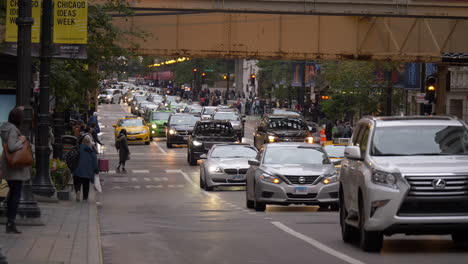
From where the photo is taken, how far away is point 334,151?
119ft

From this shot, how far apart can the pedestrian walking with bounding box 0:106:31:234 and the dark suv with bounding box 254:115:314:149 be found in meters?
32.2

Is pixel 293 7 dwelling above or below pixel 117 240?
above

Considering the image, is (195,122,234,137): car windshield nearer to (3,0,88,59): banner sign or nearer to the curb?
(3,0,88,59): banner sign

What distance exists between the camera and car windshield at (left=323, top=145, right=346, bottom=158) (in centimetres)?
3578

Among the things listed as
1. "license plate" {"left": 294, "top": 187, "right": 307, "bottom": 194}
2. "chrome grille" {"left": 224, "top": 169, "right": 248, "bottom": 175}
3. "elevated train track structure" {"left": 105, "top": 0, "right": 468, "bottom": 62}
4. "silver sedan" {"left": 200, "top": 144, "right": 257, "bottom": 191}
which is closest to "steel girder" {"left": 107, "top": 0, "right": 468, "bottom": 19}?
"elevated train track structure" {"left": 105, "top": 0, "right": 468, "bottom": 62}

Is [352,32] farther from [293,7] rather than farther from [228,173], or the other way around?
[228,173]

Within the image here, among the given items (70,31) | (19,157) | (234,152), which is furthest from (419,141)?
(234,152)

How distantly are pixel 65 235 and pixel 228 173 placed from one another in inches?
652

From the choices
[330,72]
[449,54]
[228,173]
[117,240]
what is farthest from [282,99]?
[117,240]

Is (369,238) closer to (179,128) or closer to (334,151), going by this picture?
(334,151)

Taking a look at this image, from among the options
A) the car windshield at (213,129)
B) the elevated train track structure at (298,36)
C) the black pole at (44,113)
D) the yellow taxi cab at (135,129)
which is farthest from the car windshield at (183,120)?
the black pole at (44,113)

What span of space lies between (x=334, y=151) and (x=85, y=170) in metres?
10.4

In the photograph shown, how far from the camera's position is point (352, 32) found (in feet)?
165

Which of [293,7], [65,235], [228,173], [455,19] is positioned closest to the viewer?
[65,235]
